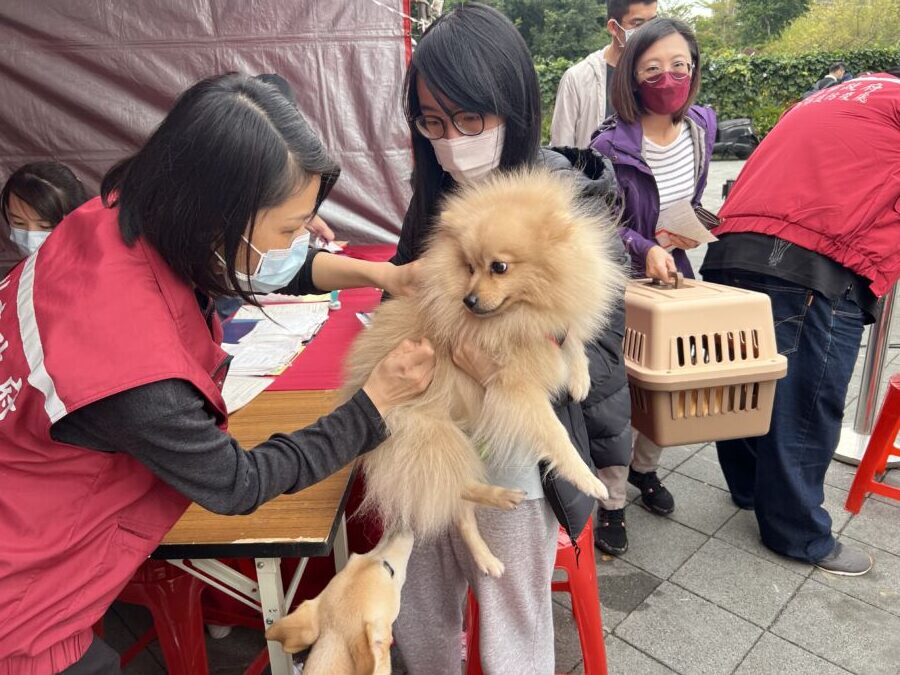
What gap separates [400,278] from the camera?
182 centimetres

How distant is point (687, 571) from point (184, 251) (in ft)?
8.27

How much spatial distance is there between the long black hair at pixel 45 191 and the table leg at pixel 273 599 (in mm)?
2429

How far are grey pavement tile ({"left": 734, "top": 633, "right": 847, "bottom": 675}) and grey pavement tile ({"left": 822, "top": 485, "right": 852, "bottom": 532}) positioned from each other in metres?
0.90

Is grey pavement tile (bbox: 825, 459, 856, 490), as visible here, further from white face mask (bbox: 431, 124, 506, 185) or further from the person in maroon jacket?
white face mask (bbox: 431, 124, 506, 185)

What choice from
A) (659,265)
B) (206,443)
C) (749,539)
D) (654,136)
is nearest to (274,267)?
(206,443)

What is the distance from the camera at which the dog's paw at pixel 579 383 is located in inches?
64.9

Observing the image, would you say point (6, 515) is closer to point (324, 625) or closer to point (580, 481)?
point (324, 625)

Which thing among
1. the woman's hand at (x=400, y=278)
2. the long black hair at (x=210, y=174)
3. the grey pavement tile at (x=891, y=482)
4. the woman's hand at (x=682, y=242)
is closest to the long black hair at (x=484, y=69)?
the woman's hand at (x=400, y=278)

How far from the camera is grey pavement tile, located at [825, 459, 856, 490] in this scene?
10.9ft

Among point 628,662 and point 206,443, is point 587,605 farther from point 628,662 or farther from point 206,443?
point 206,443

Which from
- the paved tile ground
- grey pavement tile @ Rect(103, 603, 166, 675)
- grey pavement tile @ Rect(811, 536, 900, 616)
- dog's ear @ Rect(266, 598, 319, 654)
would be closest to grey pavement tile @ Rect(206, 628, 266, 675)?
the paved tile ground

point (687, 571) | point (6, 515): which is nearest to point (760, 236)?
point (687, 571)

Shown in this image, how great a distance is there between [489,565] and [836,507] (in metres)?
2.41

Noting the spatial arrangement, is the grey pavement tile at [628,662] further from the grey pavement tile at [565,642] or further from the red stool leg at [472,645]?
the red stool leg at [472,645]
